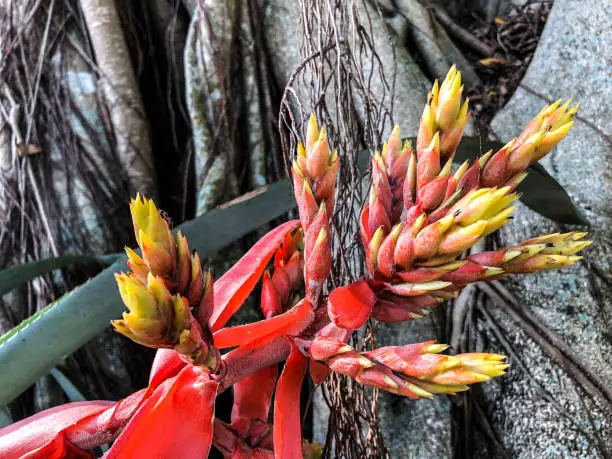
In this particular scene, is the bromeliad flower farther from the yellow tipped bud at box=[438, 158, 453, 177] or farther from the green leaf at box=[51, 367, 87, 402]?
the green leaf at box=[51, 367, 87, 402]

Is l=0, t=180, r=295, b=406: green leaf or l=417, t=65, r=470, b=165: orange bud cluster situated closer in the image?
l=417, t=65, r=470, b=165: orange bud cluster

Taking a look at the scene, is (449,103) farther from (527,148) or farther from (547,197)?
(547,197)

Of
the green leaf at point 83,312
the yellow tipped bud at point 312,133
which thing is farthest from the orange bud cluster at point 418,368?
the green leaf at point 83,312

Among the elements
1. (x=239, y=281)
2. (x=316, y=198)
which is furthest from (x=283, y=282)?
(x=316, y=198)

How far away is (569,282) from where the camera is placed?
1.11m

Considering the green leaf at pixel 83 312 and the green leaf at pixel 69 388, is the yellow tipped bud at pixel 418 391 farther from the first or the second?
the green leaf at pixel 69 388

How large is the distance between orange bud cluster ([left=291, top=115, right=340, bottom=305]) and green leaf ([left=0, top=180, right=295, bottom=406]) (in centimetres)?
35

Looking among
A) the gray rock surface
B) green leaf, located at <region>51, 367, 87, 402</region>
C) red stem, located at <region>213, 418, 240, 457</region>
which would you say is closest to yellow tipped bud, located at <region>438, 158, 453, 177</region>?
red stem, located at <region>213, 418, 240, 457</region>

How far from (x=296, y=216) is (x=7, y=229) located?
0.69 meters

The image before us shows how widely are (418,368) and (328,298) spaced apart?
141mm

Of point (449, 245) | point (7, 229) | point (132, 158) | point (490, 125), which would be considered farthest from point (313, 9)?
point (7, 229)

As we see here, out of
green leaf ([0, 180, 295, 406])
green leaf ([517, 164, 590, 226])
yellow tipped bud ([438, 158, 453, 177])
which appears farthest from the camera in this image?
green leaf ([517, 164, 590, 226])

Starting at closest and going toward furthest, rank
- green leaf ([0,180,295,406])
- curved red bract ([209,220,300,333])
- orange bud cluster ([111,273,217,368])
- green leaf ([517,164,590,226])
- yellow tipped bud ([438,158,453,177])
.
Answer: orange bud cluster ([111,273,217,368]), yellow tipped bud ([438,158,453,177]), curved red bract ([209,220,300,333]), green leaf ([0,180,295,406]), green leaf ([517,164,590,226])

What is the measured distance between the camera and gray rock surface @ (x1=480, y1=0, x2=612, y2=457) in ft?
3.26
